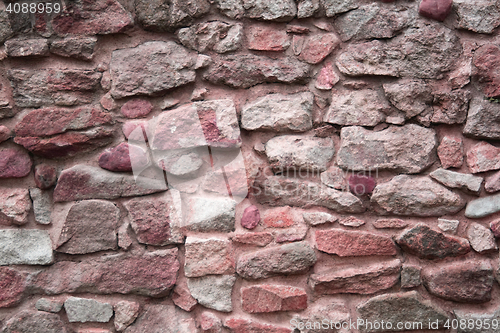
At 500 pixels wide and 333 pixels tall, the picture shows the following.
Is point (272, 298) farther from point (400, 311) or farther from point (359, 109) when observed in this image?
point (359, 109)

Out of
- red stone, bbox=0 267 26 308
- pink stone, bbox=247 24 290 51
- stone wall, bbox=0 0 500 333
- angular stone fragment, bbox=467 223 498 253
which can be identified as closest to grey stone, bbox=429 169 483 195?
stone wall, bbox=0 0 500 333

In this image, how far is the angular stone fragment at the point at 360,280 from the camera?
1.29m

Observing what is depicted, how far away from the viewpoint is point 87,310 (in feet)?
4.33

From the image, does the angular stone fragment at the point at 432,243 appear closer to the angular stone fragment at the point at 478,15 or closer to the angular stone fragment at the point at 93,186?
the angular stone fragment at the point at 478,15

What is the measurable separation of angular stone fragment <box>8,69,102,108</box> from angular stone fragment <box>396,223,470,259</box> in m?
1.39

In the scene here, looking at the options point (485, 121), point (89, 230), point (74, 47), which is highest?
point (74, 47)

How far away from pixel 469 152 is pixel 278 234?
2.62 ft

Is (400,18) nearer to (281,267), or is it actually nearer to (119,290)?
(281,267)

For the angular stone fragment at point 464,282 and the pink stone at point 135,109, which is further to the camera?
the pink stone at point 135,109

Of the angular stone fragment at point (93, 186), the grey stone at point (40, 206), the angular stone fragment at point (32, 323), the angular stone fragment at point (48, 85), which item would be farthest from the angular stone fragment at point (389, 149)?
the angular stone fragment at point (32, 323)

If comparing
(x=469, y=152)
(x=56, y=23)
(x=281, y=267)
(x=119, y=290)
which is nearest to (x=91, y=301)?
(x=119, y=290)

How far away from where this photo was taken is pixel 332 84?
4.48ft

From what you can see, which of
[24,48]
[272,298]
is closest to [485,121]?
[272,298]

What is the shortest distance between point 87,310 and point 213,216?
61 centimetres
